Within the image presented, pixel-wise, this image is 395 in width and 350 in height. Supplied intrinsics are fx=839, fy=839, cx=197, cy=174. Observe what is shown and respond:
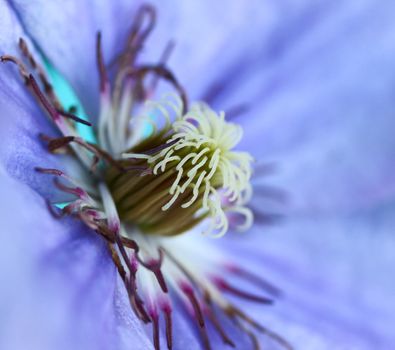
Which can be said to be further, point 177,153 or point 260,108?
point 260,108

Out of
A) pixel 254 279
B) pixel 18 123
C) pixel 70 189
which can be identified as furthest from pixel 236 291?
pixel 18 123

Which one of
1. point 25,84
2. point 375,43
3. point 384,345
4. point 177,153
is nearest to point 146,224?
point 177,153

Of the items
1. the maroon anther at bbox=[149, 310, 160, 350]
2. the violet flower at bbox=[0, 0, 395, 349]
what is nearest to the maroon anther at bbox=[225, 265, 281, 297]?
the violet flower at bbox=[0, 0, 395, 349]

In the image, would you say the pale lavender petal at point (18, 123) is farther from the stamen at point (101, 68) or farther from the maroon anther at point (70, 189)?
the stamen at point (101, 68)

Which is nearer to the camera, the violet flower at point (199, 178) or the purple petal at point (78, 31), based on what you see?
the violet flower at point (199, 178)

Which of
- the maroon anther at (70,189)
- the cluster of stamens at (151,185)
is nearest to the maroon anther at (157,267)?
the cluster of stamens at (151,185)

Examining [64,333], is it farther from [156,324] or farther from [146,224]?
[146,224]

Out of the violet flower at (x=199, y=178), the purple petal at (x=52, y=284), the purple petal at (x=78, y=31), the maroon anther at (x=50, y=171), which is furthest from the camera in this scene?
the purple petal at (x=78, y=31)

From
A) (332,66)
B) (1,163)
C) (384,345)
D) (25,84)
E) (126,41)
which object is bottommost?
(1,163)
